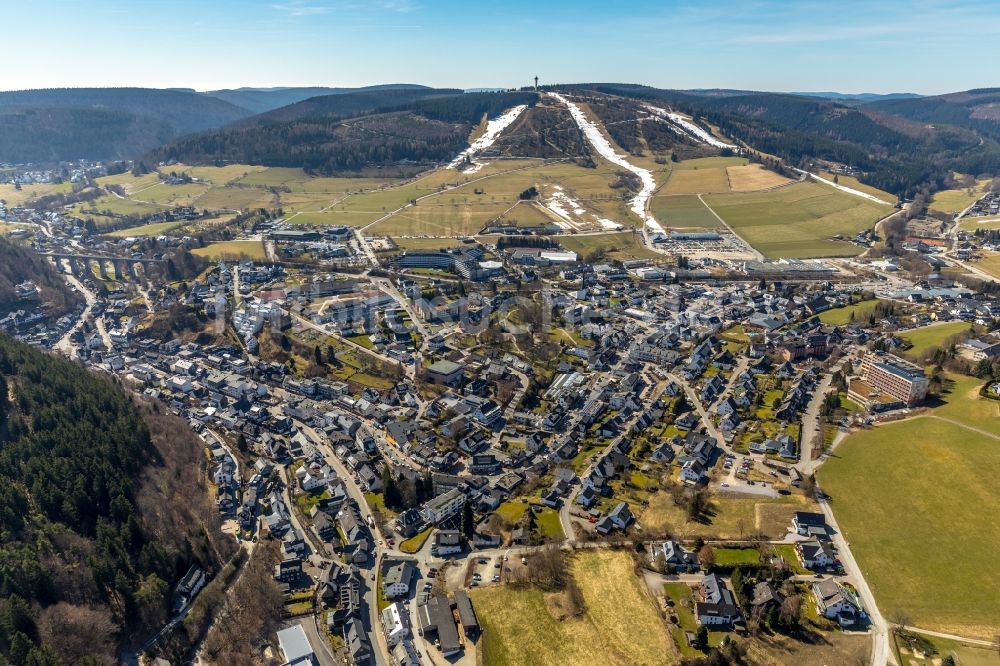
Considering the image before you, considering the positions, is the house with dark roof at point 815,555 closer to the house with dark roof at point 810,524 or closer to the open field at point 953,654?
the house with dark roof at point 810,524

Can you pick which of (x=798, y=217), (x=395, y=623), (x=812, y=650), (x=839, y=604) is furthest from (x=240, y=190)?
(x=812, y=650)

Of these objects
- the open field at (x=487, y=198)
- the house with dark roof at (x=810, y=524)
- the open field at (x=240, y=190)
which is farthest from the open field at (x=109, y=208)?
the house with dark roof at (x=810, y=524)

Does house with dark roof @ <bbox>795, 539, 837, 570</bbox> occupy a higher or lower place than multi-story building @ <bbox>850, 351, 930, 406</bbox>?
lower

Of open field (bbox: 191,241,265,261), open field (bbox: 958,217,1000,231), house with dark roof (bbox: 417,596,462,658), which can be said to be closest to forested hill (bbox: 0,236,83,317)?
open field (bbox: 191,241,265,261)

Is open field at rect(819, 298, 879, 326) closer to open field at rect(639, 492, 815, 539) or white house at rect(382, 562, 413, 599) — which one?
open field at rect(639, 492, 815, 539)

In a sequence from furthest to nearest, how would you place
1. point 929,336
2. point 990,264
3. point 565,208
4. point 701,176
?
point 701,176, point 565,208, point 990,264, point 929,336

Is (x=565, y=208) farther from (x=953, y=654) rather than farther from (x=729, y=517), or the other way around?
(x=953, y=654)

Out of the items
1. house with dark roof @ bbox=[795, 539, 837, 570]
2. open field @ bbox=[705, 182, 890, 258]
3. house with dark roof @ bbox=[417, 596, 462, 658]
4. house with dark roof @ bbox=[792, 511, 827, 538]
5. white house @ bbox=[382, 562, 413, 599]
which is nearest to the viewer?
house with dark roof @ bbox=[417, 596, 462, 658]
